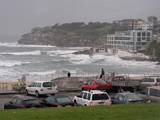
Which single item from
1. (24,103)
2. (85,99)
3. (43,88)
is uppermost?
(43,88)

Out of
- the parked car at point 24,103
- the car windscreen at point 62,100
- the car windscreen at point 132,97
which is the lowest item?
the parked car at point 24,103

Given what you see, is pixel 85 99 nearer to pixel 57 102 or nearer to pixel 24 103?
pixel 57 102

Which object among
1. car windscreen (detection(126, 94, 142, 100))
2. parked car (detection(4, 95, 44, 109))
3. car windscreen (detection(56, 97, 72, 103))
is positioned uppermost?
car windscreen (detection(126, 94, 142, 100))

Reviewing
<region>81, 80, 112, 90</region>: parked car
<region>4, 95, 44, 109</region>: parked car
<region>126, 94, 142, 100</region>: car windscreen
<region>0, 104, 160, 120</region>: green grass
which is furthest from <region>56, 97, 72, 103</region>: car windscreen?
<region>81, 80, 112, 90</region>: parked car

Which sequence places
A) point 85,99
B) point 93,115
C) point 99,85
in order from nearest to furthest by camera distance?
point 93,115, point 85,99, point 99,85

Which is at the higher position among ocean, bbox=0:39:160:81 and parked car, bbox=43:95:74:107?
ocean, bbox=0:39:160:81

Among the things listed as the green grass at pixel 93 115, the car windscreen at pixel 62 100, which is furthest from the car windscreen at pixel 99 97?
the green grass at pixel 93 115

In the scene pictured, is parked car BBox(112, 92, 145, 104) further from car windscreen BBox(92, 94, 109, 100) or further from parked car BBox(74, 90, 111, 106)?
car windscreen BBox(92, 94, 109, 100)

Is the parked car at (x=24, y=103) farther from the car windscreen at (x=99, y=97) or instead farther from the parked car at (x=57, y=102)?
the car windscreen at (x=99, y=97)

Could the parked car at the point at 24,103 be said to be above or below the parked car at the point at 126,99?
below

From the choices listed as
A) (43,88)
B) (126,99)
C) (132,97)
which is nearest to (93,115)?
(126,99)

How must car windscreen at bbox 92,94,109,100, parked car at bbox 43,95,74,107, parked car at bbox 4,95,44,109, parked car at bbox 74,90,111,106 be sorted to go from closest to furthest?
parked car at bbox 4,95,44,109
parked car at bbox 43,95,74,107
parked car at bbox 74,90,111,106
car windscreen at bbox 92,94,109,100

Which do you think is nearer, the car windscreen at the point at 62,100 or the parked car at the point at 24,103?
the parked car at the point at 24,103

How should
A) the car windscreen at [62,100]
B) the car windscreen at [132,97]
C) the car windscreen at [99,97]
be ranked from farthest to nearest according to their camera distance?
1. the car windscreen at [132,97]
2. the car windscreen at [99,97]
3. the car windscreen at [62,100]
